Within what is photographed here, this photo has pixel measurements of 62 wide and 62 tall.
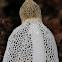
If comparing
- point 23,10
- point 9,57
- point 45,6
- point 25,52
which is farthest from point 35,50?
point 45,6

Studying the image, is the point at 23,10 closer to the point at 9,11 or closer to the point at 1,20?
the point at 9,11

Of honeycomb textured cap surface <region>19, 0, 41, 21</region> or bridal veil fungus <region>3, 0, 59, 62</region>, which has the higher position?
honeycomb textured cap surface <region>19, 0, 41, 21</region>

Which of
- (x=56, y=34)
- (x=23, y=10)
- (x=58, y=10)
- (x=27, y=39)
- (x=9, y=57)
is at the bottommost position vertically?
(x=9, y=57)

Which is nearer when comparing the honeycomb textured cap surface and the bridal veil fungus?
the bridal veil fungus

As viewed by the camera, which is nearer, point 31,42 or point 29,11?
point 31,42

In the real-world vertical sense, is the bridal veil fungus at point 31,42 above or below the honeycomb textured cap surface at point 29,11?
below

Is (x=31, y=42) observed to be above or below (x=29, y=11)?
below

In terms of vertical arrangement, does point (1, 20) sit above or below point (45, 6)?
below

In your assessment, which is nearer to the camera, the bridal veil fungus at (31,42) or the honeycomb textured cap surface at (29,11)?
the bridal veil fungus at (31,42)
